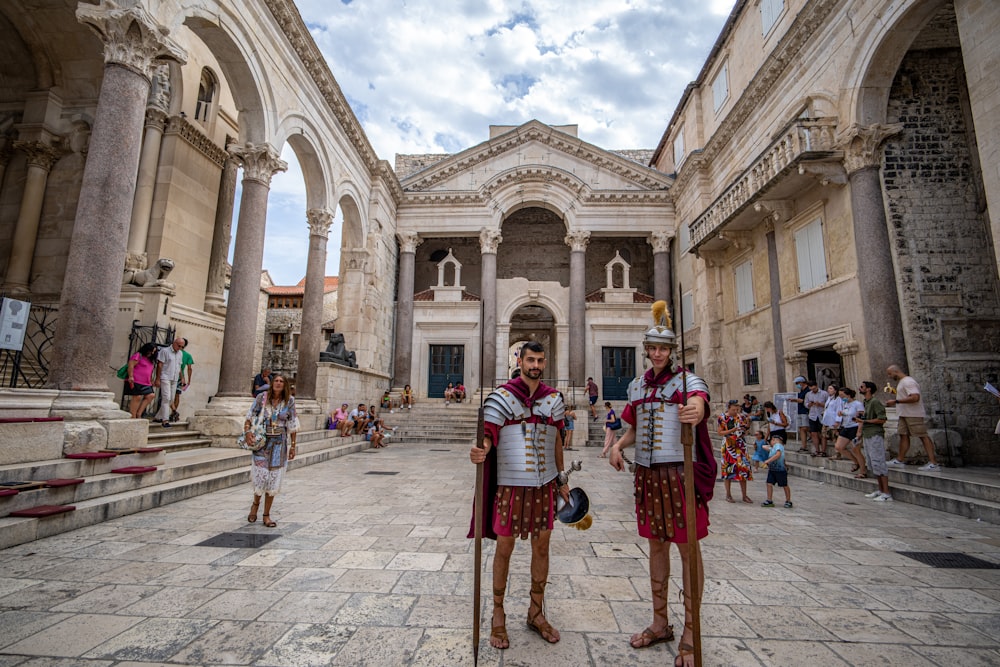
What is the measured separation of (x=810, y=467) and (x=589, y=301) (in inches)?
525

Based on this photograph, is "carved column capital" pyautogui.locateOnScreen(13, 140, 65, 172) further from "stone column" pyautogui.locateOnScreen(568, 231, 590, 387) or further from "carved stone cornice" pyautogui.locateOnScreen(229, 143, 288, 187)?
"stone column" pyautogui.locateOnScreen(568, 231, 590, 387)

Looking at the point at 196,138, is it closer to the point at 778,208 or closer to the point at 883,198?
the point at 778,208

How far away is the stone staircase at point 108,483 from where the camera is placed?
4.30m

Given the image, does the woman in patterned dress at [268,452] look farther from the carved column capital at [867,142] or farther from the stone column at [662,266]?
the stone column at [662,266]

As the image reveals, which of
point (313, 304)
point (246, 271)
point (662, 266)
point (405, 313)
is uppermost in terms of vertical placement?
point (662, 266)

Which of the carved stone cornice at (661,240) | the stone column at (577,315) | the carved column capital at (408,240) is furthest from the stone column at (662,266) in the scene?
the carved column capital at (408,240)

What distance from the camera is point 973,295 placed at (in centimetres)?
955

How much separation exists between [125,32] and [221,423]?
6.60 m

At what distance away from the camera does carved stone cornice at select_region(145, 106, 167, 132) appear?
10.8 meters

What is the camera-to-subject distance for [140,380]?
7496mm

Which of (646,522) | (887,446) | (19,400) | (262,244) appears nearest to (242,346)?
(262,244)

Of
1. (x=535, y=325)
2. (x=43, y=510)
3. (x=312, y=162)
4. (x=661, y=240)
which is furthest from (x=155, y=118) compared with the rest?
(x=535, y=325)

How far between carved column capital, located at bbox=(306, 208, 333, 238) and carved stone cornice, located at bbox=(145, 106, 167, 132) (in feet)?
13.6

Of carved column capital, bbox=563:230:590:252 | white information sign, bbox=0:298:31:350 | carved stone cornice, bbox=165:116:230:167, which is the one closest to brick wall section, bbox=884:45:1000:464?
carved column capital, bbox=563:230:590:252
